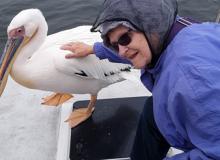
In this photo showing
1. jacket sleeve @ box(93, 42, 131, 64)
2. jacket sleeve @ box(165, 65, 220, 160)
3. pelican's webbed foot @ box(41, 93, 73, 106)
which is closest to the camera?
jacket sleeve @ box(165, 65, 220, 160)

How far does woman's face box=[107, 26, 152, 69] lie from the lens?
1.46 metres

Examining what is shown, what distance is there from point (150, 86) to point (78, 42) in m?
1.01

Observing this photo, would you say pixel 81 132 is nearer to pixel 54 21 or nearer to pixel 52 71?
pixel 52 71

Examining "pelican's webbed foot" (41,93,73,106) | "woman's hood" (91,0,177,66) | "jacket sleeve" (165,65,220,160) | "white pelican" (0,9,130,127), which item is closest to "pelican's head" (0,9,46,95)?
"white pelican" (0,9,130,127)

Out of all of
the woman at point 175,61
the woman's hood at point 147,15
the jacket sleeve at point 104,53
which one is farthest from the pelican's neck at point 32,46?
the woman's hood at point 147,15

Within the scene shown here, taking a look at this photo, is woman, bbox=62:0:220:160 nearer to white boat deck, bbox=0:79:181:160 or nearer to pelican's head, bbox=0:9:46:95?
white boat deck, bbox=0:79:181:160

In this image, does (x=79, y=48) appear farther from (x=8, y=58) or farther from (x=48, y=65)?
(x=8, y=58)

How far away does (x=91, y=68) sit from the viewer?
9.23 feet

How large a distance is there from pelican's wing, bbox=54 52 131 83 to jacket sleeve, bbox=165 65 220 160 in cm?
145

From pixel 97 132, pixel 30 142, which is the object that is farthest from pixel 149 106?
pixel 30 142

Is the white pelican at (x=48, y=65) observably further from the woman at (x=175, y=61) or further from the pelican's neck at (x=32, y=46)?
the woman at (x=175, y=61)

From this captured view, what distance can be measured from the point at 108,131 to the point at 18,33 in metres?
0.93

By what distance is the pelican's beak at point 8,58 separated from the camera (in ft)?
8.93

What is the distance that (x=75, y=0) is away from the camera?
6.04 metres
